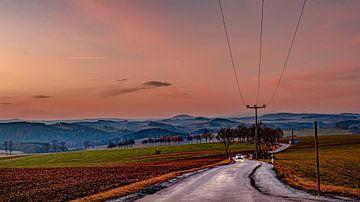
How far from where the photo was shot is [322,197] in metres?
21.4

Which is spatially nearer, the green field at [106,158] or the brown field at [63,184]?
the brown field at [63,184]

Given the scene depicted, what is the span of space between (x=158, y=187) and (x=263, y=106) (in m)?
74.0

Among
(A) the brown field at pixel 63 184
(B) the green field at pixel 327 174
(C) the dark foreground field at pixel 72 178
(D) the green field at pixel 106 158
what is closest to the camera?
(B) the green field at pixel 327 174

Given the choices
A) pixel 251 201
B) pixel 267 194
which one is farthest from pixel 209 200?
pixel 267 194

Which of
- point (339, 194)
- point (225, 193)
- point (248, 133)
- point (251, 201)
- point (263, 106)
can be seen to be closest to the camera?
point (251, 201)

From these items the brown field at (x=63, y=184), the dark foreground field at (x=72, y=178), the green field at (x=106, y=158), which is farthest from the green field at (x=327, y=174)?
the green field at (x=106, y=158)

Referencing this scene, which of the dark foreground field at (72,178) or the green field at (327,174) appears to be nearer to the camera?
the green field at (327,174)

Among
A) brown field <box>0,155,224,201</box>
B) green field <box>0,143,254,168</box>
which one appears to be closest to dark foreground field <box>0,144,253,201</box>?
brown field <box>0,155,224,201</box>

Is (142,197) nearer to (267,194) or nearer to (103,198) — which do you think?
(103,198)

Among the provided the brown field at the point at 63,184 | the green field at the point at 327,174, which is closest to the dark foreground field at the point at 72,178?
the brown field at the point at 63,184

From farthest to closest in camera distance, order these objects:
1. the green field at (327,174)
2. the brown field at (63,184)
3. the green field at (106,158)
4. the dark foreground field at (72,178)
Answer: the green field at (106,158) → the dark foreground field at (72,178) → the brown field at (63,184) → the green field at (327,174)

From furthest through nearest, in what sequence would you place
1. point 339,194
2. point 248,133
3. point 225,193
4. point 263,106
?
point 248,133, point 263,106, point 225,193, point 339,194

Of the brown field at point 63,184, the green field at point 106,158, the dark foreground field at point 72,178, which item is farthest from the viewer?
the green field at point 106,158

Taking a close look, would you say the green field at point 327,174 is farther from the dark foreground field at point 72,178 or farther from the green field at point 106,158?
the green field at point 106,158
